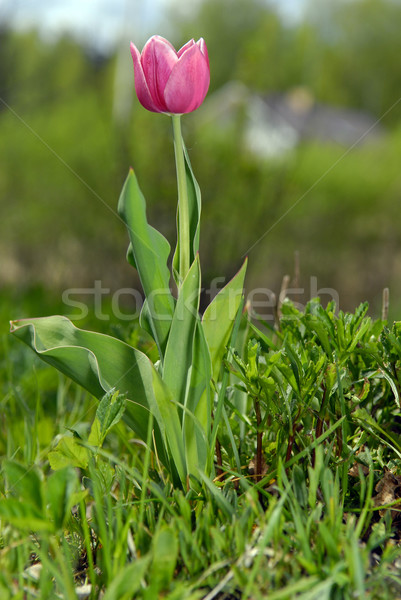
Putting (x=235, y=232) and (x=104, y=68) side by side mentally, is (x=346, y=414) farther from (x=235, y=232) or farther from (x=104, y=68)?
(x=104, y=68)

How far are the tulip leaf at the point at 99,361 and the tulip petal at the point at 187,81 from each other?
58 cm

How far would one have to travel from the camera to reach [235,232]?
575cm

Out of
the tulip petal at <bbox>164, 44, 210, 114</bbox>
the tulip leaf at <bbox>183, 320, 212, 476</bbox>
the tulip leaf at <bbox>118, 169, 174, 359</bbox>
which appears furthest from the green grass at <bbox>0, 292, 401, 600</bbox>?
the tulip petal at <bbox>164, 44, 210, 114</bbox>

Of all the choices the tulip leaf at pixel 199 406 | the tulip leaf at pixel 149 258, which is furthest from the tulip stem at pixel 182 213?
the tulip leaf at pixel 199 406

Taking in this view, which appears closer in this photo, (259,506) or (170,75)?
(259,506)

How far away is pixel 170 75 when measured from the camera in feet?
4.46

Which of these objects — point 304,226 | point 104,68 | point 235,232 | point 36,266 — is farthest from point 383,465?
point 104,68

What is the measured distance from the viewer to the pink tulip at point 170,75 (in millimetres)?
1357

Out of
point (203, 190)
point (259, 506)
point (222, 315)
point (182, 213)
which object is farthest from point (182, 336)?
point (203, 190)

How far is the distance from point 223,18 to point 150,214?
45.6m

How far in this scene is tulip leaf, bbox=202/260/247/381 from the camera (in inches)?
55.3

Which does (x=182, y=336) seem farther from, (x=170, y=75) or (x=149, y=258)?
(x=170, y=75)

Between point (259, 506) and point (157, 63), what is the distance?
103 centimetres

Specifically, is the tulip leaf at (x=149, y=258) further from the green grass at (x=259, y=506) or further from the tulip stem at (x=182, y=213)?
the green grass at (x=259, y=506)
